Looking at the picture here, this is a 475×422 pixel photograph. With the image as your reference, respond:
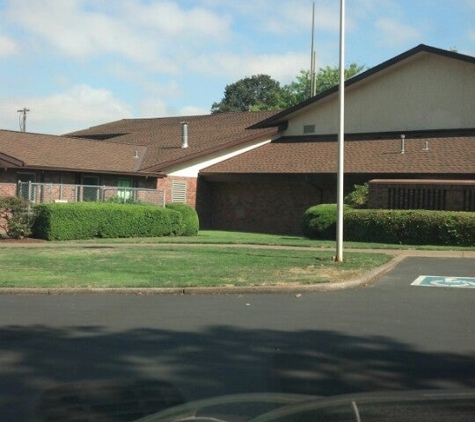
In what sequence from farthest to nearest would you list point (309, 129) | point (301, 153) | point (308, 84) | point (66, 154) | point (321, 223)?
point (308, 84), point (309, 129), point (301, 153), point (66, 154), point (321, 223)

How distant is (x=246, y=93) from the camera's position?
101625mm

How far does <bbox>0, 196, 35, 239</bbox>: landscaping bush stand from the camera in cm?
2445

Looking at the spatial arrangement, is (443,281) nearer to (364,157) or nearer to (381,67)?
(364,157)

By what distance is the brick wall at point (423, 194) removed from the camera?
24438 mm

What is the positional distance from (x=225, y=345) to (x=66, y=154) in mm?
25121

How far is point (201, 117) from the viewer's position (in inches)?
1754

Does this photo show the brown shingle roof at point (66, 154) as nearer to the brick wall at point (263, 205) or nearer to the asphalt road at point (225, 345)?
the brick wall at point (263, 205)

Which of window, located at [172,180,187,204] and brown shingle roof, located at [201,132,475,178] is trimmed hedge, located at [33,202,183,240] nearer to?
window, located at [172,180,187,204]

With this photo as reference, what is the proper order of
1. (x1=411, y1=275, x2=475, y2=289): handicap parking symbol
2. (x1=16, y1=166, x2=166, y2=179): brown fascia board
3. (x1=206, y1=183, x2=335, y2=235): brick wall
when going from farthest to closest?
(x1=206, y1=183, x2=335, y2=235): brick wall
(x1=16, y1=166, x2=166, y2=179): brown fascia board
(x1=411, y1=275, x2=475, y2=289): handicap parking symbol

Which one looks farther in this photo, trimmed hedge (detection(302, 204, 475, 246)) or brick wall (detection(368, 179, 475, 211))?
brick wall (detection(368, 179, 475, 211))

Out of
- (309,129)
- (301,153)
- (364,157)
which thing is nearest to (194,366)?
(364,157)

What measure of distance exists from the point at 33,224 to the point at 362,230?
1114cm

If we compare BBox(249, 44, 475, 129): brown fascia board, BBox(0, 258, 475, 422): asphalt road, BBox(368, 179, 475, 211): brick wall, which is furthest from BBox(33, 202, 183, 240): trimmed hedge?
BBox(0, 258, 475, 422): asphalt road

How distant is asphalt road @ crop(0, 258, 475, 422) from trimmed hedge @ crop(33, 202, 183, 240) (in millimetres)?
12198
